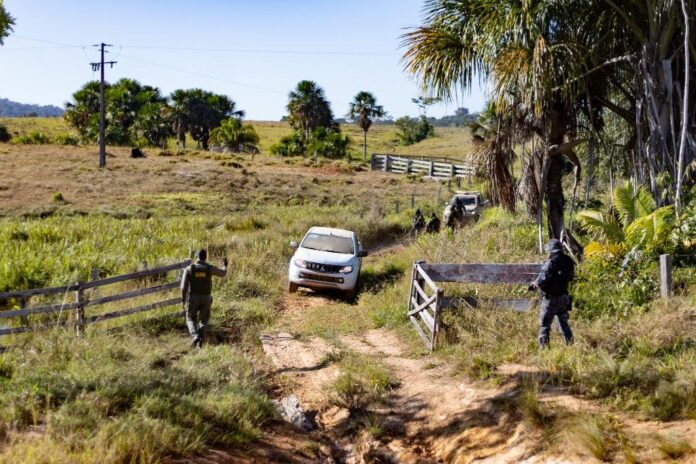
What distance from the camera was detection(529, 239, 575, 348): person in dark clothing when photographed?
7.64 m

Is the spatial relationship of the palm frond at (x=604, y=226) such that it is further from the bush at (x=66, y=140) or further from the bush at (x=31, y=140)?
the bush at (x=66, y=140)

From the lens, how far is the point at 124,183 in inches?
1446

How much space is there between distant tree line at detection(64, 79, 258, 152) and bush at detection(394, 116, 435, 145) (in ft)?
108

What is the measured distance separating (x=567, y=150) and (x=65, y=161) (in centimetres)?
4137

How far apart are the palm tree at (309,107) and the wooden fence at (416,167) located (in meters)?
16.2

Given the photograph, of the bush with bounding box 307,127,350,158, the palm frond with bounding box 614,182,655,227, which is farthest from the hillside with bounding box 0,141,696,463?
the bush with bounding box 307,127,350,158

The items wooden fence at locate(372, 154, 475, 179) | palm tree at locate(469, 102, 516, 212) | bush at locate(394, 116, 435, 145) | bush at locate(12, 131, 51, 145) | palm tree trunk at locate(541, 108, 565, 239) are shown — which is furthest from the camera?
bush at locate(394, 116, 435, 145)

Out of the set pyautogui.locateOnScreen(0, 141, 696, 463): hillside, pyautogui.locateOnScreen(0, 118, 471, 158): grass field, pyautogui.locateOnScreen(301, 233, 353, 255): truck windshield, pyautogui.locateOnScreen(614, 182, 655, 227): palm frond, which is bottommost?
pyautogui.locateOnScreen(0, 141, 696, 463): hillside

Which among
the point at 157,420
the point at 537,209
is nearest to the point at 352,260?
the point at 537,209

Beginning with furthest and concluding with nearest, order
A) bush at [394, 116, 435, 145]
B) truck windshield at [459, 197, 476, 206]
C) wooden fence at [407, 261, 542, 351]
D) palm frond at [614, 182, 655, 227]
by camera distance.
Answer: bush at [394, 116, 435, 145]
truck windshield at [459, 197, 476, 206]
palm frond at [614, 182, 655, 227]
wooden fence at [407, 261, 542, 351]

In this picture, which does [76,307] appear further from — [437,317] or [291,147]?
[291,147]

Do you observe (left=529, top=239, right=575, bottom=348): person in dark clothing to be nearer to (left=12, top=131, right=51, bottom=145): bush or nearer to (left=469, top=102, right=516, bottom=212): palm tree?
(left=469, top=102, right=516, bottom=212): palm tree

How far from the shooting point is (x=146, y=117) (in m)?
64.8

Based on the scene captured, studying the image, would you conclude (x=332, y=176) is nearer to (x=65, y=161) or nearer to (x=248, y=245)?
(x=65, y=161)
